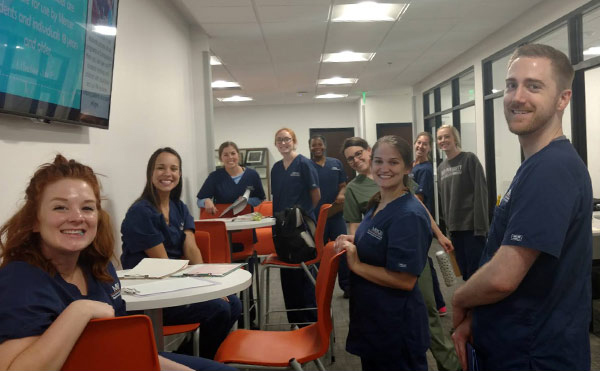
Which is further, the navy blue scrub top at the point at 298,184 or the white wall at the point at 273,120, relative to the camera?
the white wall at the point at 273,120

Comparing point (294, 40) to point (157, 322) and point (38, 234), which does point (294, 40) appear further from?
point (38, 234)

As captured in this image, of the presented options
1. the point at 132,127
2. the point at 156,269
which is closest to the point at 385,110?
the point at 132,127

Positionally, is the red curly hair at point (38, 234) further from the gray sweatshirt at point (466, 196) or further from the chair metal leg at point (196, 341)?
the gray sweatshirt at point (466, 196)

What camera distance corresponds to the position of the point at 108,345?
106cm

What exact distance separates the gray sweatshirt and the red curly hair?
109 inches

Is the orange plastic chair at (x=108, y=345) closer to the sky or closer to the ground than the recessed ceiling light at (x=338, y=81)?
closer to the ground

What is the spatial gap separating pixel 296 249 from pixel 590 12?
10.8 ft

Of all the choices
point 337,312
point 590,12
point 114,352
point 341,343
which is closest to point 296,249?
point 341,343

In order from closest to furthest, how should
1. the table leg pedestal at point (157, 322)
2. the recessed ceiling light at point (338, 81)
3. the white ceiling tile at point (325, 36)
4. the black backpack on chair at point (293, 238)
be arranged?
the table leg pedestal at point (157, 322)
the black backpack on chair at point (293, 238)
the white ceiling tile at point (325, 36)
the recessed ceiling light at point (338, 81)

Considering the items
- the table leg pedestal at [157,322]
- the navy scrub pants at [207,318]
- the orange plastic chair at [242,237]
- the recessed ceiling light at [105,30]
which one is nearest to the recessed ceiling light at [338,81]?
the orange plastic chair at [242,237]

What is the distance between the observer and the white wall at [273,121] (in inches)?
466

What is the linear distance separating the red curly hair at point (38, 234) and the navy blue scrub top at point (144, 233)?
2.81 ft

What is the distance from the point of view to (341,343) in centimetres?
316

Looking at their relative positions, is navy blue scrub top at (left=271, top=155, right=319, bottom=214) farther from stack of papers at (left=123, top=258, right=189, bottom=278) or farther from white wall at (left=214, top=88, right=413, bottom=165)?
white wall at (left=214, top=88, right=413, bottom=165)
